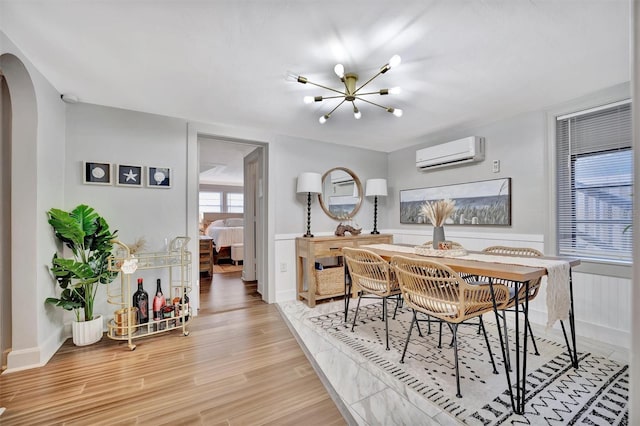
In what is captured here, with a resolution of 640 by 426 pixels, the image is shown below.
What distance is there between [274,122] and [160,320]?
2353 mm

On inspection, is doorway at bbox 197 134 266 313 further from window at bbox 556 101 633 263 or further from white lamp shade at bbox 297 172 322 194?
window at bbox 556 101 633 263

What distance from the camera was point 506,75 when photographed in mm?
2273

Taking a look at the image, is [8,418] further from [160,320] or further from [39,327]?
[160,320]

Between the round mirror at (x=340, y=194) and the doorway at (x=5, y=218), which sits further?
the round mirror at (x=340, y=194)

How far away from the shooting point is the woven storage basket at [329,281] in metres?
3.60

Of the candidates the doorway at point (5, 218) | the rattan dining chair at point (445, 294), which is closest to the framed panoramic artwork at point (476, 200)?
the rattan dining chair at point (445, 294)

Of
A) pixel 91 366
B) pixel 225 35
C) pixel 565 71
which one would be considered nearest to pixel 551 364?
pixel 565 71

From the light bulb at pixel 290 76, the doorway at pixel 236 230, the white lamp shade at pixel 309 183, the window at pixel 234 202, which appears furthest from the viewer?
the window at pixel 234 202

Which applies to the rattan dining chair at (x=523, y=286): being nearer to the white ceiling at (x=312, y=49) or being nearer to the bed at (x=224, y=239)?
the white ceiling at (x=312, y=49)

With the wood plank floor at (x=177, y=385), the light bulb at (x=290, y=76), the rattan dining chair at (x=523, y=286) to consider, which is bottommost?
the wood plank floor at (x=177, y=385)

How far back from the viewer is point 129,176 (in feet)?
9.58

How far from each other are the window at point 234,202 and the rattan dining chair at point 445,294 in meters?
8.00

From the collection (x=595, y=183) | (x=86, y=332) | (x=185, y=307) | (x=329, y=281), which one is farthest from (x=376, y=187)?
(x=86, y=332)

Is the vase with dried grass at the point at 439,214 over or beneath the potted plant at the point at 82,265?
over
